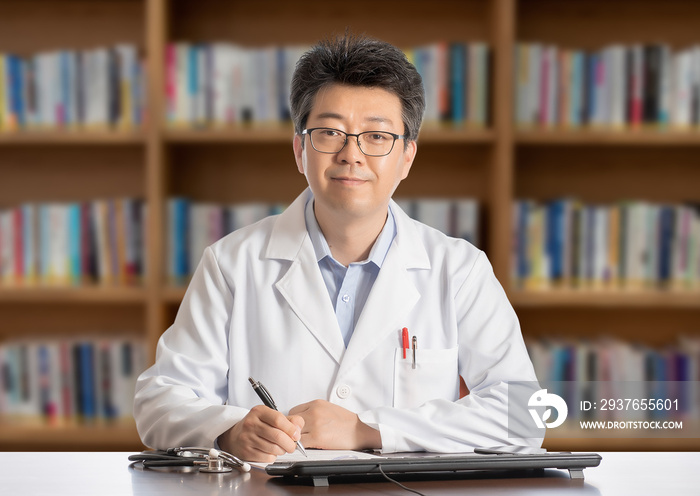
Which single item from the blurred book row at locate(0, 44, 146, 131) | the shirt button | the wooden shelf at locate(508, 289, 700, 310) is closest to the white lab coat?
the shirt button

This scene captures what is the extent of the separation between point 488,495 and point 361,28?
2.03 meters

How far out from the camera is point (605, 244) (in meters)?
2.45

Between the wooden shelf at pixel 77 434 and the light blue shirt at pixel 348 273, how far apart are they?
4.09 feet

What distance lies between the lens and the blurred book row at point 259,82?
2.41 metres

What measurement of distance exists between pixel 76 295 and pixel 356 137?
1.39 m

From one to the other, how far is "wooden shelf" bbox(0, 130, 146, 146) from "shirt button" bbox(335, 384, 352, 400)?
1332mm

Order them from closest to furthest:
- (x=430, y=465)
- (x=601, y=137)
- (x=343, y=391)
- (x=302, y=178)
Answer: (x=430, y=465) < (x=343, y=391) < (x=601, y=137) < (x=302, y=178)

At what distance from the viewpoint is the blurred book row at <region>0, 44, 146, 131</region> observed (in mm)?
2441

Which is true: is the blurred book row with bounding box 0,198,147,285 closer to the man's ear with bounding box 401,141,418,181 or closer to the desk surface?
the man's ear with bounding box 401,141,418,181

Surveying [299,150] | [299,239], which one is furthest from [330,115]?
[299,239]

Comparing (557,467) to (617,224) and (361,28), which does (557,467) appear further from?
(361,28)

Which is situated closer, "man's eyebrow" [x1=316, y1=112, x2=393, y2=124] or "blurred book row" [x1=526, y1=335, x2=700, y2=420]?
"man's eyebrow" [x1=316, y1=112, x2=393, y2=124]

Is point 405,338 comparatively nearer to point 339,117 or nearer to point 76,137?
point 339,117

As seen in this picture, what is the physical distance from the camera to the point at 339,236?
151 centimetres
